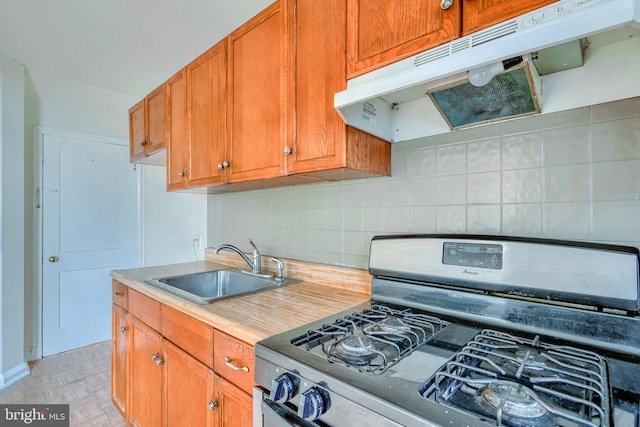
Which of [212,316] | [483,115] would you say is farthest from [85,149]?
[483,115]

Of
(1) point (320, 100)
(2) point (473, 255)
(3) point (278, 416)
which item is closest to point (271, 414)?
(3) point (278, 416)

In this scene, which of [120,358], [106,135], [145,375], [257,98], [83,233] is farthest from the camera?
[106,135]

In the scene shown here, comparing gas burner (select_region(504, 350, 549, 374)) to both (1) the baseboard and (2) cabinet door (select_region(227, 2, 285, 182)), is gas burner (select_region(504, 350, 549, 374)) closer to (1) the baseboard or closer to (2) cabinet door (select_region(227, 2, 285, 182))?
(2) cabinet door (select_region(227, 2, 285, 182))

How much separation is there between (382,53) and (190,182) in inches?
54.5

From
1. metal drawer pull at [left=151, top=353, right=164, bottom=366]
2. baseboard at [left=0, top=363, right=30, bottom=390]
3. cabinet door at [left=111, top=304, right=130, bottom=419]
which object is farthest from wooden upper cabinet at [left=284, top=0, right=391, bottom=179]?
baseboard at [left=0, top=363, right=30, bottom=390]

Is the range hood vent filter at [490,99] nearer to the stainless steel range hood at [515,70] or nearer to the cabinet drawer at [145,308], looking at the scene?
the stainless steel range hood at [515,70]

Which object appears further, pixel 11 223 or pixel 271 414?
pixel 11 223

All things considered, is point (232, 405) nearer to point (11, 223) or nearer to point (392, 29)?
point (392, 29)

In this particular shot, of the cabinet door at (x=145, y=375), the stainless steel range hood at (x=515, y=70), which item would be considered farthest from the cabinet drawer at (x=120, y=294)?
the stainless steel range hood at (x=515, y=70)

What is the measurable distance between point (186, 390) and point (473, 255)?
4.04 ft

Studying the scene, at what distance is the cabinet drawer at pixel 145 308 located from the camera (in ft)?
4.81

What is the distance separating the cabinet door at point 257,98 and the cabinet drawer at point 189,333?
0.68 meters

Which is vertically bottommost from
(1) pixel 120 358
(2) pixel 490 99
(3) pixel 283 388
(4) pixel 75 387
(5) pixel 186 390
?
(4) pixel 75 387

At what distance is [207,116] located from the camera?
1.72 m
